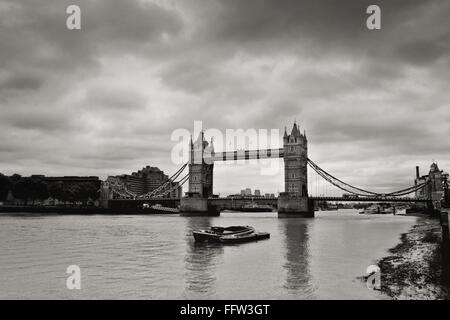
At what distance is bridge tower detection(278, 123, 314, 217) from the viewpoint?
327 ft

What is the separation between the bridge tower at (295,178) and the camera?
99.6 meters

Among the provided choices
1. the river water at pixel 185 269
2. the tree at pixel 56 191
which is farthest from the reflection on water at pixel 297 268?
the tree at pixel 56 191

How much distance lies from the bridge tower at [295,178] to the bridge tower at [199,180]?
74.7ft

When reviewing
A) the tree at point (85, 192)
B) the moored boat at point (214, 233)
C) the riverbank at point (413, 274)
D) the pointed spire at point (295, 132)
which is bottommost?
the riverbank at point (413, 274)

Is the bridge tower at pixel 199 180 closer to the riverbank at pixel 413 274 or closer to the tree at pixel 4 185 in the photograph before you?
the tree at pixel 4 185

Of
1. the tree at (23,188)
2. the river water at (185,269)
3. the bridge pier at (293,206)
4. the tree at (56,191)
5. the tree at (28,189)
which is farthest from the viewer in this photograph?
the tree at (56,191)

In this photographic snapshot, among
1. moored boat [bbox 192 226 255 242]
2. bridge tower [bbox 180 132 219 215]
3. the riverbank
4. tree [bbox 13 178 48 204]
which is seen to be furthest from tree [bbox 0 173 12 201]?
the riverbank

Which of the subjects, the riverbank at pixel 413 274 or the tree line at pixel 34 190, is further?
the tree line at pixel 34 190

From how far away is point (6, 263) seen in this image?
24.2 metres

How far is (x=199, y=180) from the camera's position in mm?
125625

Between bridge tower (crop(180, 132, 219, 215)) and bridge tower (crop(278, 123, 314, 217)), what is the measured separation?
22.8 meters
